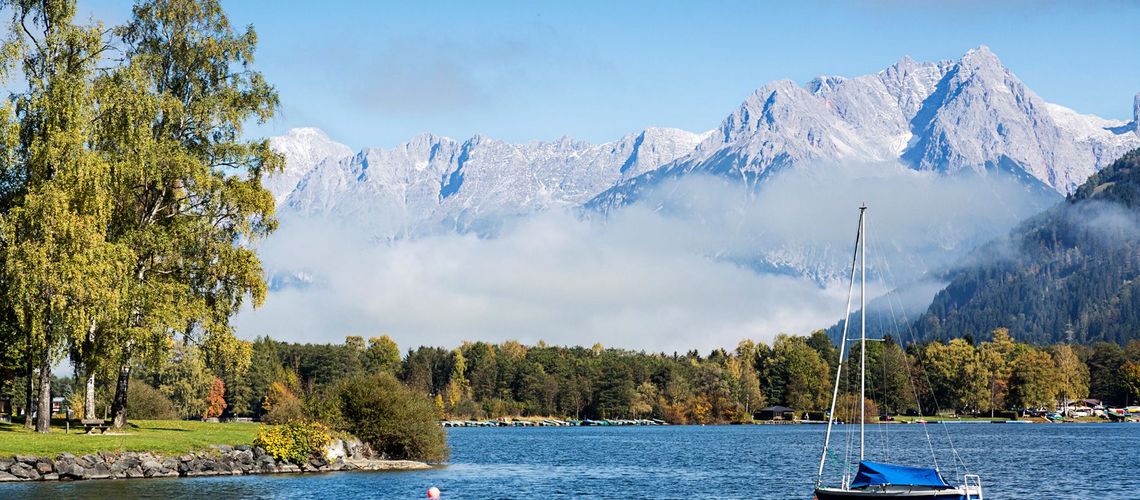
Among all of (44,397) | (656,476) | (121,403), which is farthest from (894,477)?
(44,397)

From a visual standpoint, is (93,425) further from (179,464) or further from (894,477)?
(894,477)

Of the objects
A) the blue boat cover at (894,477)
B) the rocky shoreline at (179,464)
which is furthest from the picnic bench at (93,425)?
the blue boat cover at (894,477)

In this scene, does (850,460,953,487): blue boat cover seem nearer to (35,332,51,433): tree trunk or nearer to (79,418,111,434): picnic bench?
(79,418,111,434): picnic bench

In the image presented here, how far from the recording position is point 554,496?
6234 cm

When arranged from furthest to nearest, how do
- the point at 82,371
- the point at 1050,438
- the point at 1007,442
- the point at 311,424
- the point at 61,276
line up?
the point at 1050,438 → the point at 1007,442 → the point at 311,424 → the point at 82,371 → the point at 61,276

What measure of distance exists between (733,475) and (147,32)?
149 feet

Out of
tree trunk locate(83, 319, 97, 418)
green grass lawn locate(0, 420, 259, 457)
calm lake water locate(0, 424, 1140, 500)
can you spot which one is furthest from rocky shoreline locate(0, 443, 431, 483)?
tree trunk locate(83, 319, 97, 418)

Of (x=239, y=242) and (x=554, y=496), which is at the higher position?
(x=239, y=242)

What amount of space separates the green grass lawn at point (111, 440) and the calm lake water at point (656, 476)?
10.8ft

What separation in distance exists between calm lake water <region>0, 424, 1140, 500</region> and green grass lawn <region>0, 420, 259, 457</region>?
130 inches

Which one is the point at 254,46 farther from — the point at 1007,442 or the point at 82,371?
the point at 1007,442

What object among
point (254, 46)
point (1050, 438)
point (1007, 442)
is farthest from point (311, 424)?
point (1050, 438)

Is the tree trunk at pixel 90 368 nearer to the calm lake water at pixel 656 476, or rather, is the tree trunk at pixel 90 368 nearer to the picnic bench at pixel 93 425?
the picnic bench at pixel 93 425

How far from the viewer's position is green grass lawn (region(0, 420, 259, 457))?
5791 centimetres
